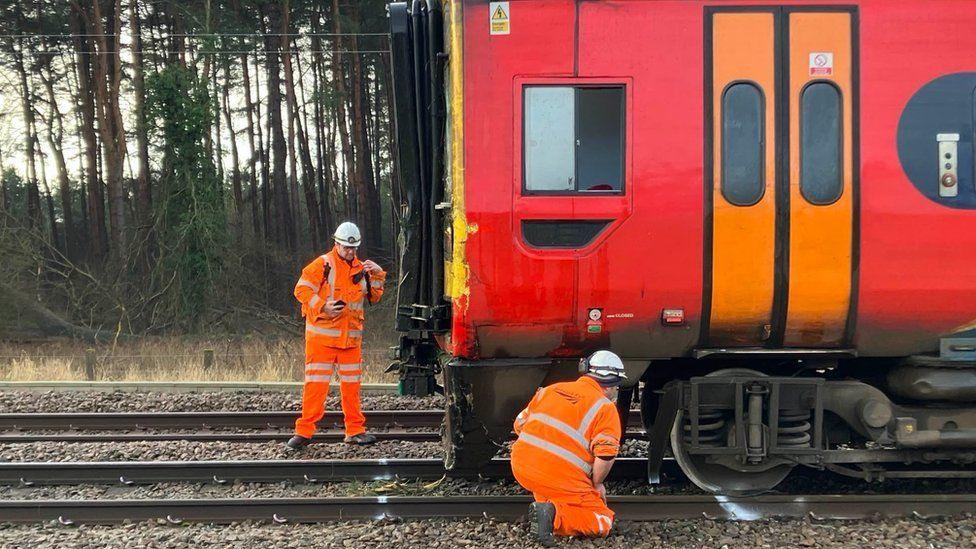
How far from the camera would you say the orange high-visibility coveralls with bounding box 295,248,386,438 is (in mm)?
7102

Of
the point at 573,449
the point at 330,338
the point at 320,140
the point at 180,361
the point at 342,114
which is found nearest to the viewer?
the point at 573,449

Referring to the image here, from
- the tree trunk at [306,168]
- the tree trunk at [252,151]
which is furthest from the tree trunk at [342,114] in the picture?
the tree trunk at [252,151]

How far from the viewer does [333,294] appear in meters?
7.21

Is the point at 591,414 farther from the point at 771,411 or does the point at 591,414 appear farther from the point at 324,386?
the point at 324,386

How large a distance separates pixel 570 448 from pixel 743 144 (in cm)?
211

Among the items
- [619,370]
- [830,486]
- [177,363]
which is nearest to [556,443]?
[619,370]

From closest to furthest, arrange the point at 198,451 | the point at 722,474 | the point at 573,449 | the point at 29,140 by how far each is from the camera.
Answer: the point at 573,449 < the point at 722,474 < the point at 198,451 < the point at 29,140

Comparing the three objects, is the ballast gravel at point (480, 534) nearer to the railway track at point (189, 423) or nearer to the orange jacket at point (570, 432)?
the orange jacket at point (570, 432)

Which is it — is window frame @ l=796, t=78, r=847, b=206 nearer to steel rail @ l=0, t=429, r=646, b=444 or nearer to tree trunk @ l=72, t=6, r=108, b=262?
steel rail @ l=0, t=429, r=646, b=444

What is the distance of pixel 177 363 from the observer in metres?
12.5

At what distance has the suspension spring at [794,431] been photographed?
5246mm

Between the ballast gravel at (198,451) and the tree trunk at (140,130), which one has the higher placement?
the tree trunk at (140,130)

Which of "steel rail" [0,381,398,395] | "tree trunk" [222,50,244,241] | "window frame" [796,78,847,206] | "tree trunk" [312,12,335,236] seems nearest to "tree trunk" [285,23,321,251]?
"tree trunk" [312,12,335,236]

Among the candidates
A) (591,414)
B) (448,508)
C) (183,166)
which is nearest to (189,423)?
(448,508)
